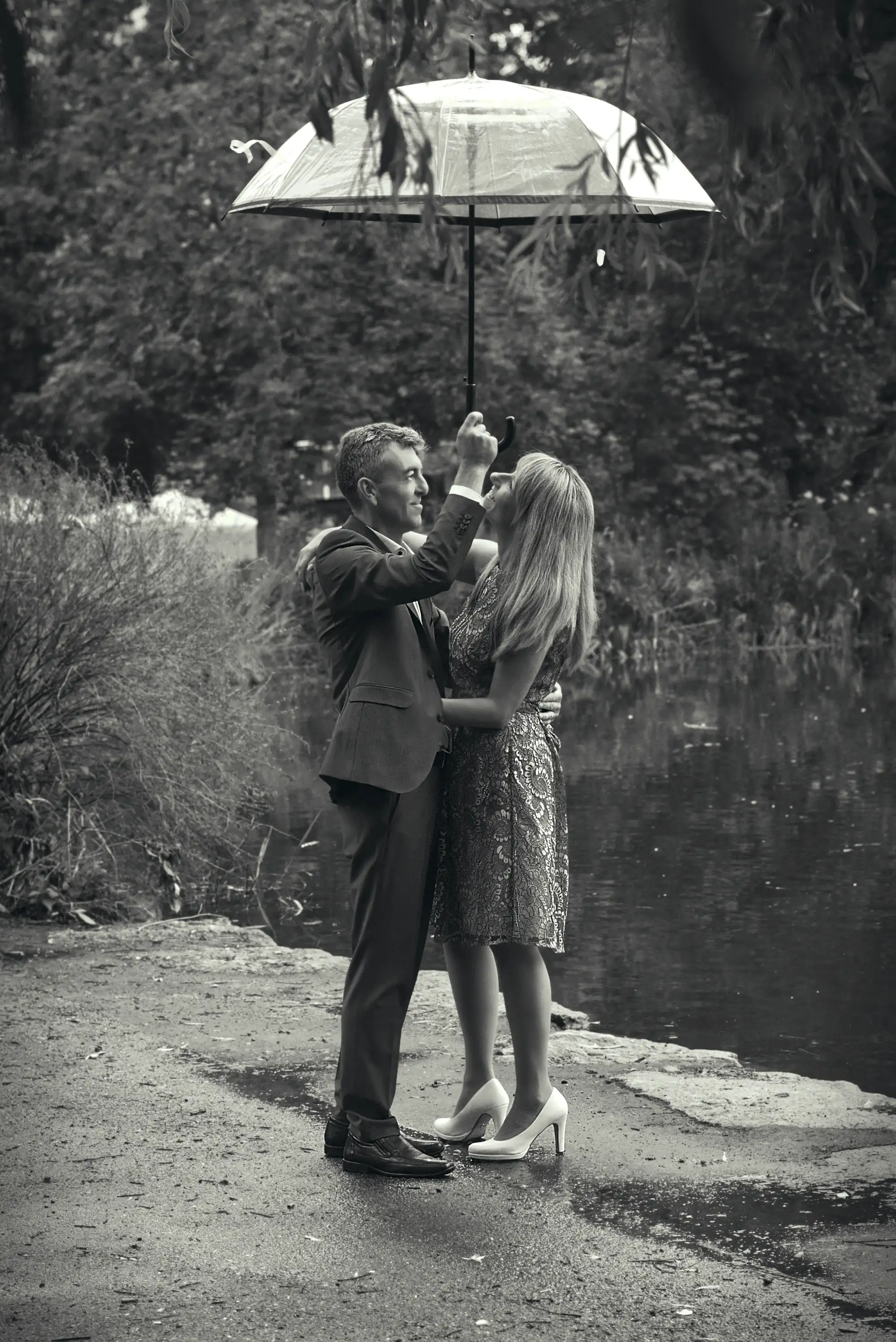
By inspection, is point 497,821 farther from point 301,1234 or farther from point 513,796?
point 301,1234

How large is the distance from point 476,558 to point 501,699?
58 cm

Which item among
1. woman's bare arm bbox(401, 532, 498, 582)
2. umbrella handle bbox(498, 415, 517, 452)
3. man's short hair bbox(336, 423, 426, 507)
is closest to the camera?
man's short hair bbox(336, 423, 426, 507)

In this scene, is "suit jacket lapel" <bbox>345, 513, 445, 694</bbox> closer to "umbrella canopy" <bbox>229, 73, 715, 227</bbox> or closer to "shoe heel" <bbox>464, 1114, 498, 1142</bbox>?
"umbrella canopy" <bbox>229, 73, 715, 227</bbox>

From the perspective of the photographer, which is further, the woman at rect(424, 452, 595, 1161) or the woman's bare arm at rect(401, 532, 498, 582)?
the woman's bare arm at rect(401, 532, 498, 582)

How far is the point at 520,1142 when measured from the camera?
5031mm

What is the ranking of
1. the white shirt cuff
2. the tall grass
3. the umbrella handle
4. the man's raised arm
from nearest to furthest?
the man's raised arm, the white shirt cuff, the umbrella handle, the tall grass

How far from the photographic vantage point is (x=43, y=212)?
32719 millimetres

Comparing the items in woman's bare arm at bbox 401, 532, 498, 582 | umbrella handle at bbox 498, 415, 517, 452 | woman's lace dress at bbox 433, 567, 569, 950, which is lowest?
woman's lace dress at bbox 433, 567, 569, 950

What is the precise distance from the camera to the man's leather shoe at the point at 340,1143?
495 centimetres

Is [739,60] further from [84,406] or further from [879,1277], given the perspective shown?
[84,406]

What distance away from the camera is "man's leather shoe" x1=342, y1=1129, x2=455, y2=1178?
480 centimetres

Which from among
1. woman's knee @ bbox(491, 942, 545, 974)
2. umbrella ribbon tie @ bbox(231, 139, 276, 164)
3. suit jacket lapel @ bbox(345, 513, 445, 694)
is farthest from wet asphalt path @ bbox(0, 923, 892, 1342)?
umbrella ribbon tie @ bbox(231, 139, 276, 164)

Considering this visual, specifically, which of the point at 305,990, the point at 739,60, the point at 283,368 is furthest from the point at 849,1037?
the point at 283,368

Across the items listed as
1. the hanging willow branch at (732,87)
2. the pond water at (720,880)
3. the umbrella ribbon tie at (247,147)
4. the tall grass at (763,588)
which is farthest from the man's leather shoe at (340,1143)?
the tall grass at (763,588)
